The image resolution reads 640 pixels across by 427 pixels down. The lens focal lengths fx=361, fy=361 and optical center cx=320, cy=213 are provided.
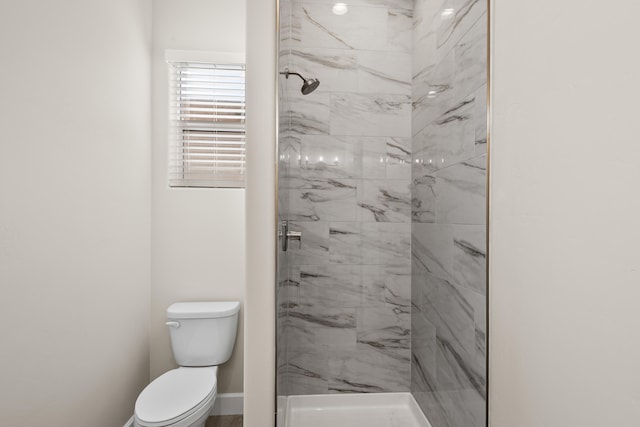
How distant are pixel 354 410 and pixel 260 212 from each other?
1489 mm

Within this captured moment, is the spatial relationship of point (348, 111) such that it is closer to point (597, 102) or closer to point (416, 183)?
point (416, 183)

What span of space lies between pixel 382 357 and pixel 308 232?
2.87 ft

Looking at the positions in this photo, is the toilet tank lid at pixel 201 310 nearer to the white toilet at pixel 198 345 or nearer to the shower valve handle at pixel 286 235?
the white toilet at pixel 198 345

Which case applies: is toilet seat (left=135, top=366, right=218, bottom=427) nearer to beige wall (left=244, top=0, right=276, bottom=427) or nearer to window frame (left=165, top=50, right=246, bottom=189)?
beige wall (left=244, top=0, right=276, bottom=427)

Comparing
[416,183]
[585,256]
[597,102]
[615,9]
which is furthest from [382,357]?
[615,9]

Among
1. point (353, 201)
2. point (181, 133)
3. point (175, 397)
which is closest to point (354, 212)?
point (353, 201)

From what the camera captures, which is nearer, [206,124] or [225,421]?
[225,421]

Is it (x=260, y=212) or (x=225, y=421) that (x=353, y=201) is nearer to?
(x=260, y=212)

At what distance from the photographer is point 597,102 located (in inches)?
29.8

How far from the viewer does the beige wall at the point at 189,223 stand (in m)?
2.22

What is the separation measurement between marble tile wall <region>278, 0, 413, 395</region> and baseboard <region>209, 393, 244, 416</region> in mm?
375

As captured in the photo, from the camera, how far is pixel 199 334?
6.72ft

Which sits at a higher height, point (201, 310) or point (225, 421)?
point (201, 310)

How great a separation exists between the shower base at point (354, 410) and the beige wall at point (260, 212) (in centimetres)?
84
